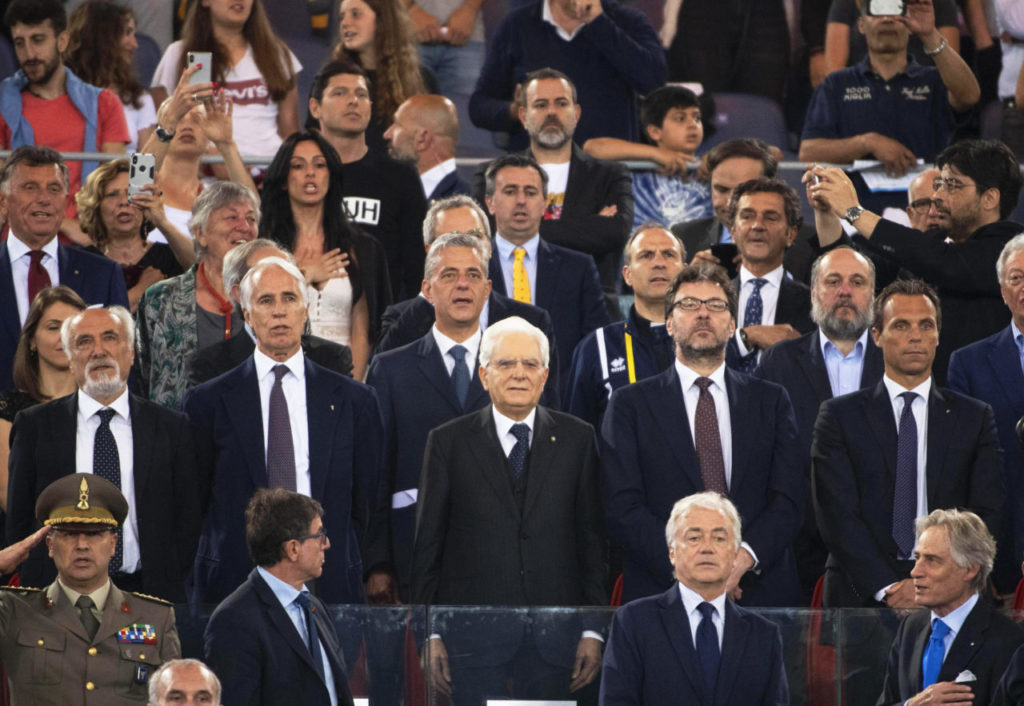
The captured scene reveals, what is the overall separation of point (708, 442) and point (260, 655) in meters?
1.79

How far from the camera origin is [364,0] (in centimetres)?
945

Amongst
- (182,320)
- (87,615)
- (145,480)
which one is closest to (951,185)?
(182,320)

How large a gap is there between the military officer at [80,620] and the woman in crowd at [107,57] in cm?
405

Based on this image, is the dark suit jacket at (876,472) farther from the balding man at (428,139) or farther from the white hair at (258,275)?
the balding man at (428,139)

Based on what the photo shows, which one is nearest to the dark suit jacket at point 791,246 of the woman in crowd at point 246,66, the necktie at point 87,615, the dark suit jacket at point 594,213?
the dark suit jacket at point 594,213

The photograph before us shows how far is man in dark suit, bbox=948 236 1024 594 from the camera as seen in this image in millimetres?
7031

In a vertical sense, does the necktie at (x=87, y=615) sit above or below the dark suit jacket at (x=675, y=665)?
above

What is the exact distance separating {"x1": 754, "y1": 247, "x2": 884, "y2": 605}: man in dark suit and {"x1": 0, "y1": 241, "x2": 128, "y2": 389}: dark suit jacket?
2641mm

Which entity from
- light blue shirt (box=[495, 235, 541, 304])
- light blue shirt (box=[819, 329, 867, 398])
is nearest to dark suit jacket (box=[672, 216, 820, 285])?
light blue shirt (box=[495, 235, 541, 304])

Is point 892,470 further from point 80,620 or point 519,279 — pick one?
point 80,620

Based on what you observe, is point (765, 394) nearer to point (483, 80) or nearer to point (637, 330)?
point (637, 330)

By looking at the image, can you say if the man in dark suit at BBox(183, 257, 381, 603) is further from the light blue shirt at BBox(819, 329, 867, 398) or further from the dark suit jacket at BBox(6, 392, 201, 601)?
the light blue shirt at BBox(819, 329, 867, 398)

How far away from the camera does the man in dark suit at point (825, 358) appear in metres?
7.29

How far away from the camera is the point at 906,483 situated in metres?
6.82
